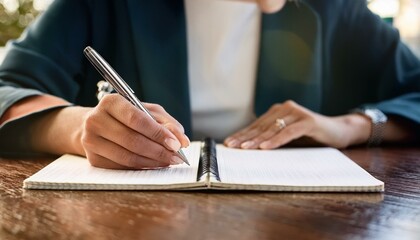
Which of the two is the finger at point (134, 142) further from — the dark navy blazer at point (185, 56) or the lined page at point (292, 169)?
the dark navy blazer at point (185, 56)

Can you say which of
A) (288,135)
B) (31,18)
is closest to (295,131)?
(288,135)

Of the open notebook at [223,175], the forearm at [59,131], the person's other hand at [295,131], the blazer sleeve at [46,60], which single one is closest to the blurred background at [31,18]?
the blazer sleeve at [46,60]

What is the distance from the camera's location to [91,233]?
339mm

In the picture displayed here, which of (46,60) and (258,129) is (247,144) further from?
(46,60)

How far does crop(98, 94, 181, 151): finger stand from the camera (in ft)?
1.68

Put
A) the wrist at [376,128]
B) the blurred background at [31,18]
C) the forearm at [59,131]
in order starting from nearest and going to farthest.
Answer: the forearm at [59,131], the wrist at [376,128], the blurred background at [31,18]

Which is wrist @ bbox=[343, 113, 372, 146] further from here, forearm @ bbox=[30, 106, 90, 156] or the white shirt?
forearm @ bbox=[30, 106, 90, 156]

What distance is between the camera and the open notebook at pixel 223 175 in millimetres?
458

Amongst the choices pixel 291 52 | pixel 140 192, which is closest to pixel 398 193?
pixel 140 192

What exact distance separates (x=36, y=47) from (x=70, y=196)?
1.50 ft

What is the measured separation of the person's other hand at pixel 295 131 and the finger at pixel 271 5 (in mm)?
217

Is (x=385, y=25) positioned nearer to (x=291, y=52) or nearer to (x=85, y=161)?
(x=291, y=52)

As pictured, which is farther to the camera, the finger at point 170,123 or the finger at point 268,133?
→ the finger at point 268,133

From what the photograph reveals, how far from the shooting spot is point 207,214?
384 millimetres
